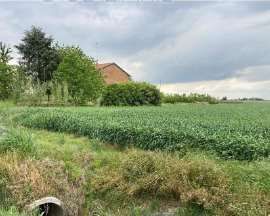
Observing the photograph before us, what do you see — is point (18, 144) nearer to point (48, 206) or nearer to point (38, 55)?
point (48, 206)

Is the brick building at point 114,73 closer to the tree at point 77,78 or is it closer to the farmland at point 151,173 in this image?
the tree at point 77,78

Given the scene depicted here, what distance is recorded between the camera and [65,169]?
31.2ft

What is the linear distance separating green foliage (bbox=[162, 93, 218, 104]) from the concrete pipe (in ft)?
119

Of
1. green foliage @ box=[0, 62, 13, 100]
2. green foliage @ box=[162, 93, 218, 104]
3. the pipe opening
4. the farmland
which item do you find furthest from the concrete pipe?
green foliage @ box=[162, 93, 218, 104]

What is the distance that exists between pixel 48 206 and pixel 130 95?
24.3 m

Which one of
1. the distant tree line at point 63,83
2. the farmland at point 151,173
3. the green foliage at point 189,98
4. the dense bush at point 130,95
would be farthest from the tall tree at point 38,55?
the farmland at point 151,173

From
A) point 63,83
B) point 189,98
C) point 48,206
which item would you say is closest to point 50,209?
point 48,206

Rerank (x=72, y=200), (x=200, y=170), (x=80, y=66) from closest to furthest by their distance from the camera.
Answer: (x=200, y=170), (x=72, y=200), (x=80, y=66)

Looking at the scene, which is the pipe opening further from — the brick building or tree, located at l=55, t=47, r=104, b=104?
the brick building

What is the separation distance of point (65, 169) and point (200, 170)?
327 cm

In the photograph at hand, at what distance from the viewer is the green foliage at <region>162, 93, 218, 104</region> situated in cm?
4522

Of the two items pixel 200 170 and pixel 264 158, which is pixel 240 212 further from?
pixel 264 158

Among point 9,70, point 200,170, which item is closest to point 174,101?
point 9,70

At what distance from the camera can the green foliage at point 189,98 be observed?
4522 centimetres
